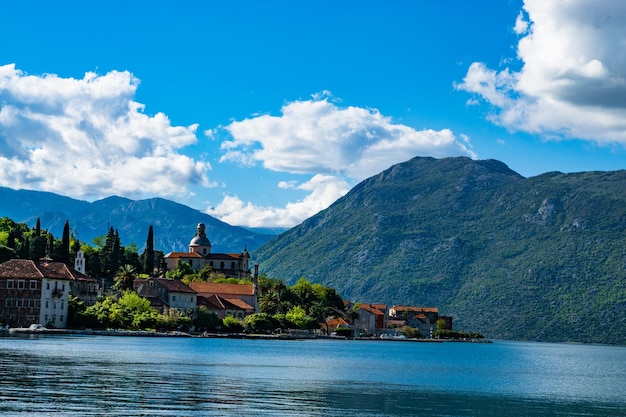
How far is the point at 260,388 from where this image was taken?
56906 mm

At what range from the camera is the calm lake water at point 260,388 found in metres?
45.1

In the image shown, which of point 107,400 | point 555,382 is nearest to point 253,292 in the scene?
point 555,382

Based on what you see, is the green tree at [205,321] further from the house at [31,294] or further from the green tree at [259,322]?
the house at [31,294]

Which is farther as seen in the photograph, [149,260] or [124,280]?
[149,260]

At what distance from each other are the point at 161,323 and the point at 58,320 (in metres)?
19.7

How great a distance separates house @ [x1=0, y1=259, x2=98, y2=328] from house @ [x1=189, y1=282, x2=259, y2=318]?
4469 cm

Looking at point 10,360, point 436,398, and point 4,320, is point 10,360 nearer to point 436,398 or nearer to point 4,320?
point 436,398

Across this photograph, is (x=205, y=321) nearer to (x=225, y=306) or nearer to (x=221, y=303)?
(x=225, y=306)

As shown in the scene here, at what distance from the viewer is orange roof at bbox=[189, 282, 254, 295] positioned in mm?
183250

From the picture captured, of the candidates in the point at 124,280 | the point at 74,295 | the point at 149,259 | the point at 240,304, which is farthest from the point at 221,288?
the point at 74,295

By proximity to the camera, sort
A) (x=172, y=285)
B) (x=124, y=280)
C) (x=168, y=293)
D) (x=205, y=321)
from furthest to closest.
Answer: (x=124, y=280), (x=172, y=285), (x=168, y=293), (x=205, y=321)

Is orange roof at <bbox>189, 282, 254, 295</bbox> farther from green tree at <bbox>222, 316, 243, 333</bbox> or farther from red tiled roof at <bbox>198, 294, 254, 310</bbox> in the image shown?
green tree at <bbox>222, 316, 243, 333</bbox>

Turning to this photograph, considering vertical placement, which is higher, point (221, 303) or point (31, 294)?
point (221, 303)

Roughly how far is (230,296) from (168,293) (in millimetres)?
21527
